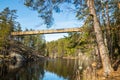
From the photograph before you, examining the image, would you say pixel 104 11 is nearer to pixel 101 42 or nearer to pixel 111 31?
pixel 111 31

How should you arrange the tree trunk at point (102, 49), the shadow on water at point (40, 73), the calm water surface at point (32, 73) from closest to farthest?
1. the tree trunk at point (102, 49)
2. the shadow on water at point (40, 73)
3. the calm water surface at point (32, 73)

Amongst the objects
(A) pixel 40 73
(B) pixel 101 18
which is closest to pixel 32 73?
(A) pixel 40 73

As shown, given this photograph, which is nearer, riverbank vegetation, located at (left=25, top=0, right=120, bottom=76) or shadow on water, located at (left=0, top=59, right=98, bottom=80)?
riverbank vegetation, located at (left=25, top=0, right=120, bottom=76)

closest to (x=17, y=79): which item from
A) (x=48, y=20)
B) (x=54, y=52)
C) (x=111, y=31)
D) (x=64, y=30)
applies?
(x=111, y=31)

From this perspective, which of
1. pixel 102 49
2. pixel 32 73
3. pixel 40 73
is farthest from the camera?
pixel 40 73

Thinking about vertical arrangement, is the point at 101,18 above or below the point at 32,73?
above

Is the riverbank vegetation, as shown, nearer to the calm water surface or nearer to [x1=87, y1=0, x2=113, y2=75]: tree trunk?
[x1=87, y1=0, x2=113, y2=75]: tree trunk

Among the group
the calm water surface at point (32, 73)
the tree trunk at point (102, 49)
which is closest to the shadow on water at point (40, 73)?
the calm water surface at point (32, 73)

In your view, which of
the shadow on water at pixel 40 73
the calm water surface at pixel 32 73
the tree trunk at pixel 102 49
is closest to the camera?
the tree trunk at pixel 102 49

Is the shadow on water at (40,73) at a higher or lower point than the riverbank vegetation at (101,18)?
lower

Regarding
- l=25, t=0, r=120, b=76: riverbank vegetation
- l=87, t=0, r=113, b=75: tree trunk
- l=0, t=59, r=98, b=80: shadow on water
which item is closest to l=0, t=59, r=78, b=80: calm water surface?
l=0, t=59, r=98, b=80: shadow on water

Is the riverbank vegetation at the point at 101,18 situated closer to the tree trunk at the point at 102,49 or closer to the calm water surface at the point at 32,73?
the tree trunk at the point at 102,49

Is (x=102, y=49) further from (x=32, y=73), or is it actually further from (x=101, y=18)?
(x=32, y=73)

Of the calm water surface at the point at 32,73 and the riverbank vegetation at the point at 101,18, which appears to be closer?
the riverbank vegetation at the point at 101,18
